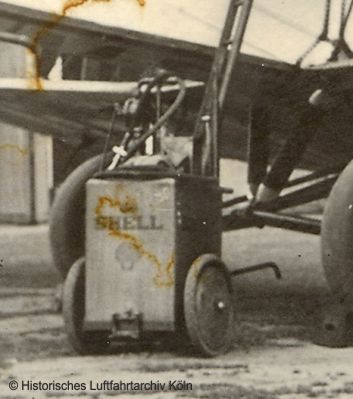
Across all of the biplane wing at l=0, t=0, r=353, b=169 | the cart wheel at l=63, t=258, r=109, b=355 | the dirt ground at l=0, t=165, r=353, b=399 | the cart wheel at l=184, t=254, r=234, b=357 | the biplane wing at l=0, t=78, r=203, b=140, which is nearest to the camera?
the dirt ground at l=0, t=165, r=353, b=399

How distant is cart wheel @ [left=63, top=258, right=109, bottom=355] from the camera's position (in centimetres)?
381

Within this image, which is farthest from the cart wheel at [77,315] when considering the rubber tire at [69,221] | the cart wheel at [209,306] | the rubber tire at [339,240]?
the rubber tire at [69,221]

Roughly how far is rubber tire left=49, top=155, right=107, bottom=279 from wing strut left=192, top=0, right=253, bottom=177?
1.48 meters

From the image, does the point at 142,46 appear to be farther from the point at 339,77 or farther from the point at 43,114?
the point at 43,114

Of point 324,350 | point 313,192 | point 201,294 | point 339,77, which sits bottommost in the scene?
point 324,350

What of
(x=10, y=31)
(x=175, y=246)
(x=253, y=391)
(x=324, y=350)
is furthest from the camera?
(x=10, y=31)

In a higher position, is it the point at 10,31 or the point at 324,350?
the point at 10,31

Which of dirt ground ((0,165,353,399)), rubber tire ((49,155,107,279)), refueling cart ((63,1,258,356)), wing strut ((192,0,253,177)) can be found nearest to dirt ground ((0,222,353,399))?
dirt ground ((0,165,353,399))

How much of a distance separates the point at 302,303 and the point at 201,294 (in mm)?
1862

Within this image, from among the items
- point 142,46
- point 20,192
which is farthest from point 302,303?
point 20,192

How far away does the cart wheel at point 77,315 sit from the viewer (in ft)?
12.5

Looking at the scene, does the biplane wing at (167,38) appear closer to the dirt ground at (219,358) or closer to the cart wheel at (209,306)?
the dirt ground at (219,358)

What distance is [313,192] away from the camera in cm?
573

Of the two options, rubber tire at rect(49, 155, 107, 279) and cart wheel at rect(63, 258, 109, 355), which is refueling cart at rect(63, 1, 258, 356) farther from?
rubber tire at rect(49, 155, 107, 279)
